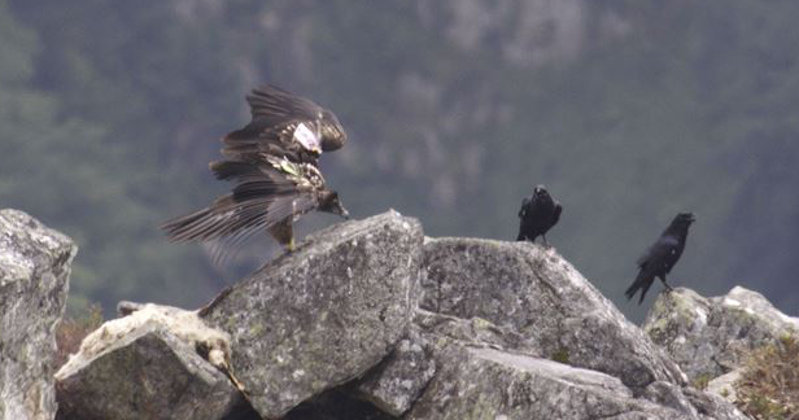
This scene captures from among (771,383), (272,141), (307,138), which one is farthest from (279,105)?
(771,383)

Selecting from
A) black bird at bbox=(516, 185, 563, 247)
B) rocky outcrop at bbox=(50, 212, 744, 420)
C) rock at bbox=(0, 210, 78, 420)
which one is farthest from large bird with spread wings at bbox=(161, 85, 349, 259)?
black bird at bbox=(516, 185, 563, 247)

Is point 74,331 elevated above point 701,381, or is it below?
below

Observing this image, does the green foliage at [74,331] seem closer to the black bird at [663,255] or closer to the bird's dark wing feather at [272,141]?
the bird's dark wing feather at [272,141]

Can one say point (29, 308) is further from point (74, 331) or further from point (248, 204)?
point (74, 331)

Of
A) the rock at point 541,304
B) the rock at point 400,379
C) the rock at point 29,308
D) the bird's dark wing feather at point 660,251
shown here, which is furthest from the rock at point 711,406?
the bird's dark wing feather at point 660,251

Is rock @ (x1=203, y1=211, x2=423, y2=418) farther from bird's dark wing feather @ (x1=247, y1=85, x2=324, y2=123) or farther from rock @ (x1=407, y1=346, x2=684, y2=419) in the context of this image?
bird's dark wing feather @ (x1=247, y1=85, x2=324, y2=123)

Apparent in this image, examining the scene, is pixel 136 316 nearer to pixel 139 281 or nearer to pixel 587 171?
pixel 139 281
